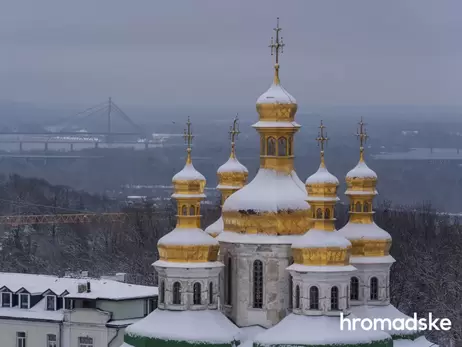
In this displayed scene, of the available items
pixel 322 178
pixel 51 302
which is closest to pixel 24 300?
pixel 51 302

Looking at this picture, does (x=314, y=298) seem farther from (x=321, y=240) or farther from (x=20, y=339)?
(x=20, y=339)

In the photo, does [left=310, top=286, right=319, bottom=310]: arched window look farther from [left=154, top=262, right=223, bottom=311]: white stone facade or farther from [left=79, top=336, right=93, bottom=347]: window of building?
[left=79, top=336, right=93, bottom=347]: window of building

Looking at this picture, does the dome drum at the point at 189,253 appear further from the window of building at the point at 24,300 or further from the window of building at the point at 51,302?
the window of building at the point at 24,300

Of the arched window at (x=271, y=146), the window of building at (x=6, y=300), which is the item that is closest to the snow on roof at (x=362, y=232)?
the arched window at (x=271, y=146)

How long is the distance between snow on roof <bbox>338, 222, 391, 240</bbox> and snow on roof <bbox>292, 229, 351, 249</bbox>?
2.86m

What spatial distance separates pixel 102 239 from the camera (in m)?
98.9

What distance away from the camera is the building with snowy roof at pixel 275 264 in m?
48.9

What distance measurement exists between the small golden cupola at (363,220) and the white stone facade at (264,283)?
2.57 m

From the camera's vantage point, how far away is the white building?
57.9 meters

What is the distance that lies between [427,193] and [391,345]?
63411mm

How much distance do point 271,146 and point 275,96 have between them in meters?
1.22

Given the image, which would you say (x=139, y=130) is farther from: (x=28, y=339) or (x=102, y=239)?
(x=28, y=339)

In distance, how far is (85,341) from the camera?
58.1m

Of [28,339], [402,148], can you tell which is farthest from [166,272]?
[402,148]
